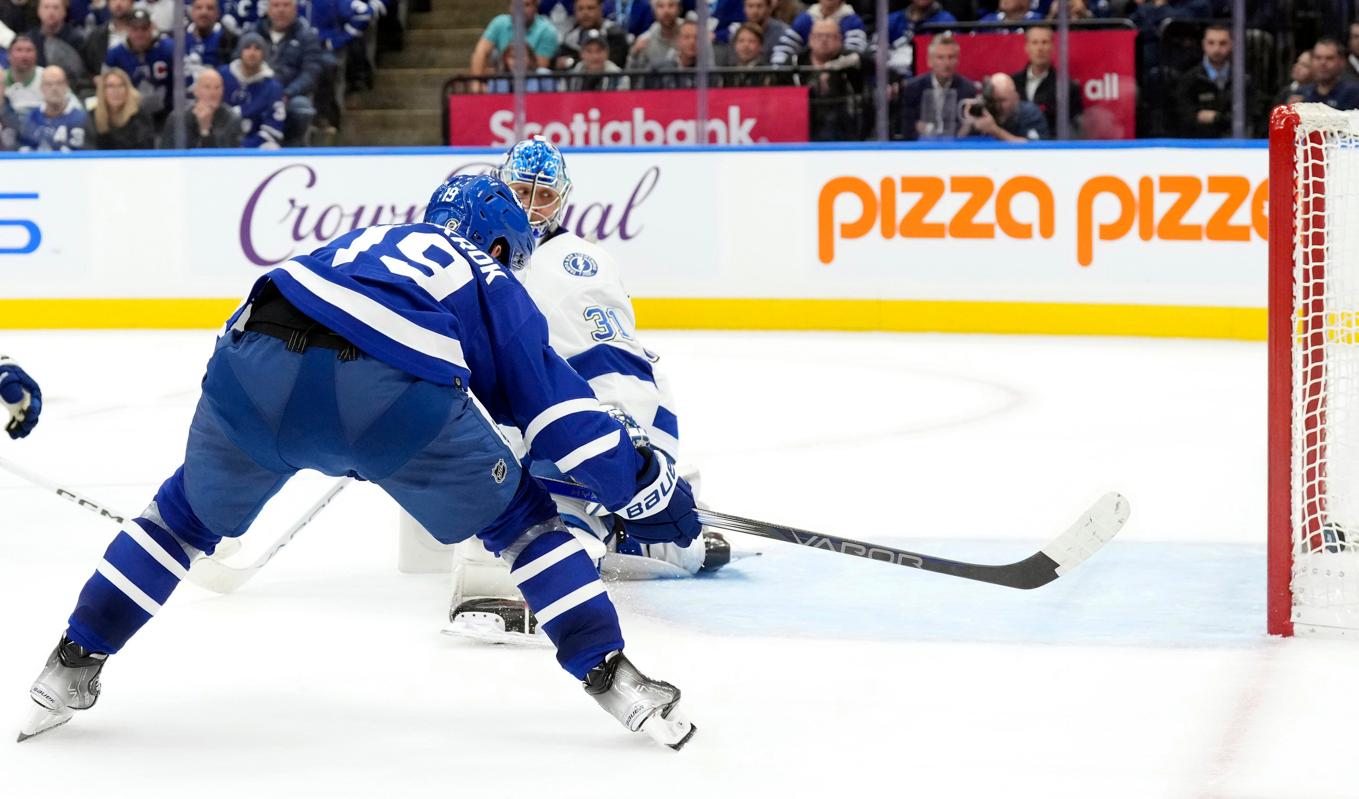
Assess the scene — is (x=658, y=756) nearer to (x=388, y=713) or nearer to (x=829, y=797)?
(x=829, y=797)

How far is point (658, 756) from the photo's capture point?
257cm

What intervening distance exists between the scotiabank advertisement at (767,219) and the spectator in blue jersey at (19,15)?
0.76 metres

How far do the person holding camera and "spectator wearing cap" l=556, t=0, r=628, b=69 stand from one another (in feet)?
5.32

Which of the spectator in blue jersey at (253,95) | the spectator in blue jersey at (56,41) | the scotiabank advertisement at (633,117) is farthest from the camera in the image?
the spectator in blue jersey at (56,41)

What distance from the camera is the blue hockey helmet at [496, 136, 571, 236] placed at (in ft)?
11.7

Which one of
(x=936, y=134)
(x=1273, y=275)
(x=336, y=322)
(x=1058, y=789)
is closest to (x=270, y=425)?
(x=336, y=322)

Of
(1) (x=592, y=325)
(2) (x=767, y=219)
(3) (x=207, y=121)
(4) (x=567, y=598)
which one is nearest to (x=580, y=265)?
(1) (x=592, y=325)

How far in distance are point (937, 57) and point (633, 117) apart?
4.58ft

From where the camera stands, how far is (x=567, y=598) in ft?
8.27

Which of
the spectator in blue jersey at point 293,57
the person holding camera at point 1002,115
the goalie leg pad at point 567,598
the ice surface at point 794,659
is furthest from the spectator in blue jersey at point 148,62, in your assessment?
the goalie leg pad at point 567,598

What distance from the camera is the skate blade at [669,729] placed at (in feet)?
8.37

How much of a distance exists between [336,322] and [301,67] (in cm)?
688

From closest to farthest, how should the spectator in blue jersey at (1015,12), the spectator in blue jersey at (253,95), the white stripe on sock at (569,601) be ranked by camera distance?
1. the white stripe on sock at (569,601)
2. the spectator in blue jersey at (1015,12)
3. the spectator in blue jersey at (253,95)

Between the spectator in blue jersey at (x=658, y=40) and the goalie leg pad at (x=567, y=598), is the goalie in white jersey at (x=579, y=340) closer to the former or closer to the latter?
the goalie leg pad at (x=567, y=598)
